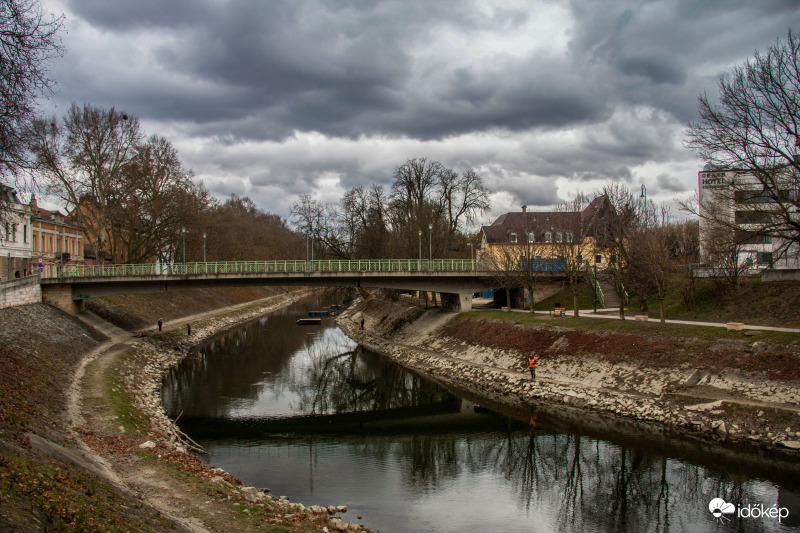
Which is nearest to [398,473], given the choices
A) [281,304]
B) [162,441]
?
[162,441]

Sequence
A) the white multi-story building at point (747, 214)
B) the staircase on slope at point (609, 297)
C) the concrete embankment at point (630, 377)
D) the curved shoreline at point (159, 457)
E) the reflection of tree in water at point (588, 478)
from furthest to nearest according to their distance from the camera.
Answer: the staircase on slope at point (609, 297), the white multi-story building at point (747, 214), the concrete embankment at point (630, 377), the reflection of tree in water at point (588, 478), the curved shoreline at point (159, 457)

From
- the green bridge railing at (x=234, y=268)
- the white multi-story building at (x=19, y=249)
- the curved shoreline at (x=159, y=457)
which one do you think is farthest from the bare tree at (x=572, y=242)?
the white multi-story building at (x=19, y=249)

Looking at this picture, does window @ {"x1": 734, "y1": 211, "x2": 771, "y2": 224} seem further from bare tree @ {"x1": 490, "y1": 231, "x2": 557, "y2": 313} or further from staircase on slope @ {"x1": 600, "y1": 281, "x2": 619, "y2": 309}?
staircase on slope @ {"x1": 600, "y1": 281, "x2": 619, "y2": 309}

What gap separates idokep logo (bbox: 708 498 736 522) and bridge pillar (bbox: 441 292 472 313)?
33607 millimetres

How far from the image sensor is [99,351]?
131 ft

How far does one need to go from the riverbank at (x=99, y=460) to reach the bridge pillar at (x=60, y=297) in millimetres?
10288

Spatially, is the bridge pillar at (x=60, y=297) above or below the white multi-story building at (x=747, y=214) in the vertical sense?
below

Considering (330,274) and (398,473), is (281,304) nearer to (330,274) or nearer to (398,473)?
(330,274)

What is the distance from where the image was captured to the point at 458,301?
54.8m

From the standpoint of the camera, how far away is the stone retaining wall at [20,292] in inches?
1520

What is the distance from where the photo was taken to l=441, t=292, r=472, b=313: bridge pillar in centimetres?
5116

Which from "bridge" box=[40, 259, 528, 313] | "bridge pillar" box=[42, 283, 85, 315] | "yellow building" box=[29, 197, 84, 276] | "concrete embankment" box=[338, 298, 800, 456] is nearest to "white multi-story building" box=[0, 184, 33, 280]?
"yellow building" box=[29, 197, 84, 276]

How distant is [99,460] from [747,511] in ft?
65.8

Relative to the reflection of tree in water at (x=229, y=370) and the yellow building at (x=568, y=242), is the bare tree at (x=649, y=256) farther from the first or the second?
the reflection of tree in water at (x=229, y=370)
